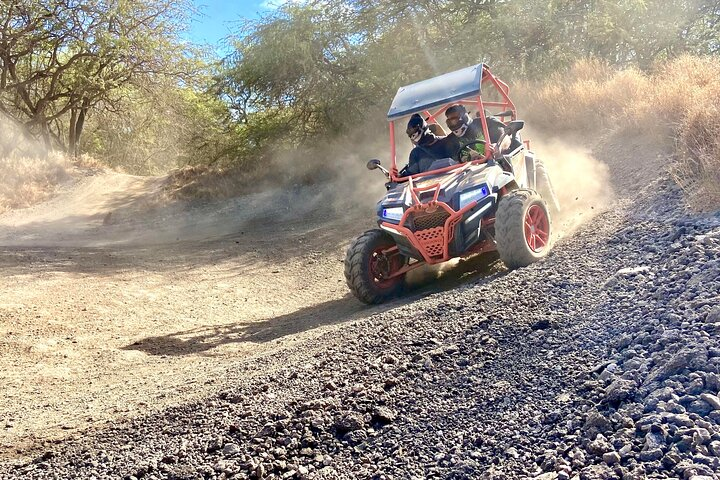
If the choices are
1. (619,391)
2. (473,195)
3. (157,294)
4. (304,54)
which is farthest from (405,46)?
(619,391)

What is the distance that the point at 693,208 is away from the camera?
5715 mm

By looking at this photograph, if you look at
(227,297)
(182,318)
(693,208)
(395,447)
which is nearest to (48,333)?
(182,318)

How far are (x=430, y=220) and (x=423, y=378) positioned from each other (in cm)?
286

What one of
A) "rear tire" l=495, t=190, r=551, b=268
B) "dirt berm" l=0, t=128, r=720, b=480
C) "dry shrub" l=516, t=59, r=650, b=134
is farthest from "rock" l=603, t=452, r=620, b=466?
"dry shrub" l=516, t=59, r=650, b=134

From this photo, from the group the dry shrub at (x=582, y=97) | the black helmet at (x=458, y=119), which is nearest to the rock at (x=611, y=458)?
the black helmet at (x=458, y=119)

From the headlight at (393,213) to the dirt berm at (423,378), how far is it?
0.97m

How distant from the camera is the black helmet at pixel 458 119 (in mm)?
7492

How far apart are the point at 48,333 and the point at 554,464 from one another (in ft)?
19.8

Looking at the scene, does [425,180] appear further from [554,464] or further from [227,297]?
[554,464]

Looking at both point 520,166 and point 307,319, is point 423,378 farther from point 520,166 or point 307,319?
point 520,166

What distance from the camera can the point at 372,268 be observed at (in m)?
6.80

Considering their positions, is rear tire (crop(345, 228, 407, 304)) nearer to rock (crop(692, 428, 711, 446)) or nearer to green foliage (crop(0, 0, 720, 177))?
rock (crop(692, 428, 711, 446))

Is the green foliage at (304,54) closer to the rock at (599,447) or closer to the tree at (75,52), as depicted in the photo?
the tree at (75,52)

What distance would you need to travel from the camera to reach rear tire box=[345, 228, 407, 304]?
6.65m
